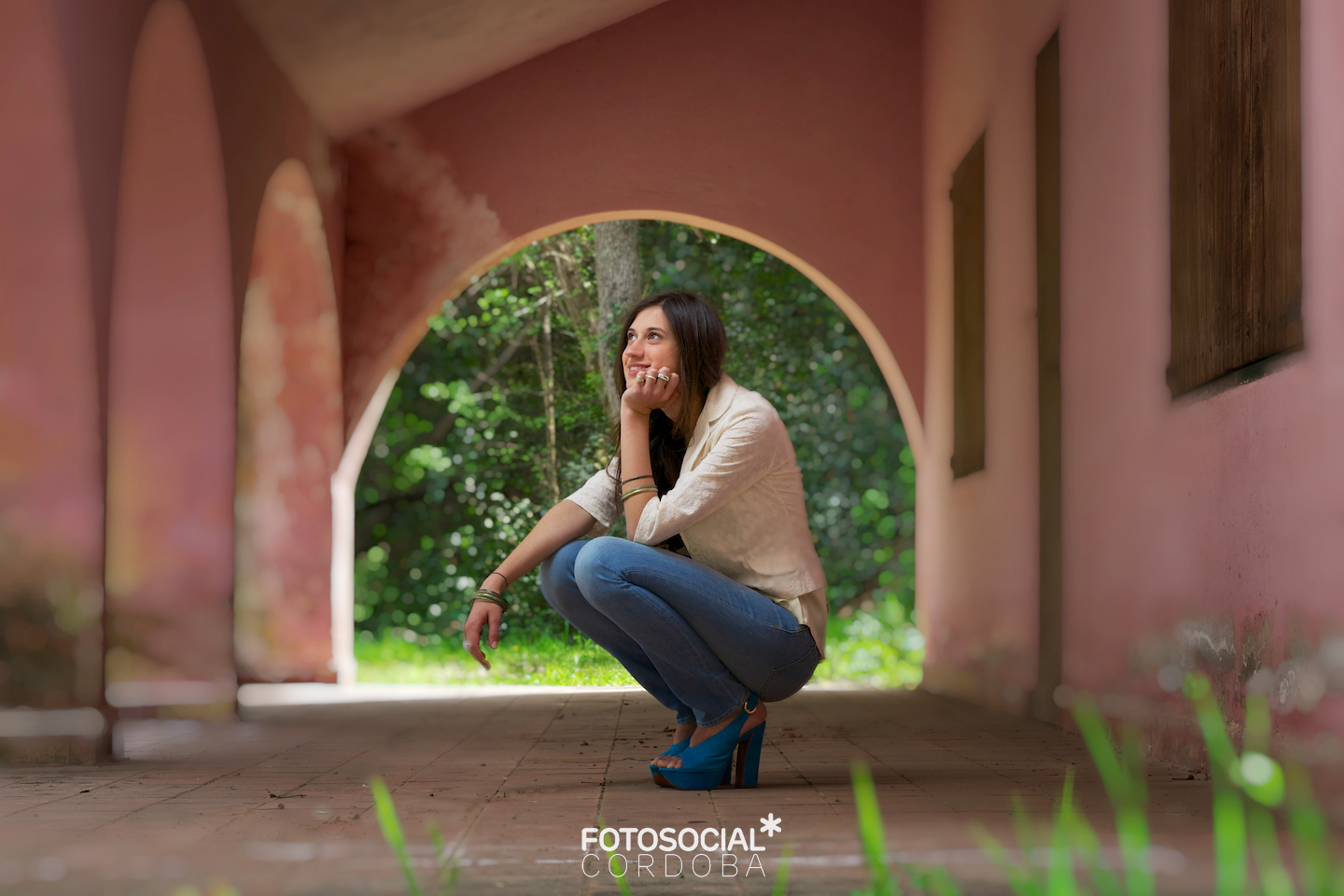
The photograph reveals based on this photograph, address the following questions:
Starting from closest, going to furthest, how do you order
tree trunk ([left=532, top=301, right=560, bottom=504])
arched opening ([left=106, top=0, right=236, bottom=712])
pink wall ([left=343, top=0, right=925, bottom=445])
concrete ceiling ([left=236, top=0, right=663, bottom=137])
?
arched opening ([left=106, top=0, right=236, bottom=712]) < concrete ceiling ([left=236, top=0, right=663, bottom=137]) < pink wall ([left=343, top=0, right=925, bottom=445]) < tree trunk ([left=532, top=301, right=560, bottom=504])

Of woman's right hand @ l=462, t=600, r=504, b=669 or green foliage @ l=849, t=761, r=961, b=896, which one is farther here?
woman's right hand @ l=462, t=600, r=504, b=669

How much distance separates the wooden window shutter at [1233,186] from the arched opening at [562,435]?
5.31 m

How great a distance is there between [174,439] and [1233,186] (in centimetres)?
358

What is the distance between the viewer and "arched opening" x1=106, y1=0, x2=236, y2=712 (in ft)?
14.9

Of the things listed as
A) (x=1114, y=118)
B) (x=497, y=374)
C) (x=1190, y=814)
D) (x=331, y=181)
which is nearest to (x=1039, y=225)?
(x=1114, y=118)

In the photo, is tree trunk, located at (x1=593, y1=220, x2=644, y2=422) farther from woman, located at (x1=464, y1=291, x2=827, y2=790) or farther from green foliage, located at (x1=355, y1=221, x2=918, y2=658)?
woman, located at (x1=464, y1=291, x2=827, y2=790)

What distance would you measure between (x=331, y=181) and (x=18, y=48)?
10.0ft

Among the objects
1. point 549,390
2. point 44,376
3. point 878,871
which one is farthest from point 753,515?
point 549,390

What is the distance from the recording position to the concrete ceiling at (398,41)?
5.20 meters

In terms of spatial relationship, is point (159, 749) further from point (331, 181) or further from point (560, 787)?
point (331, 181)

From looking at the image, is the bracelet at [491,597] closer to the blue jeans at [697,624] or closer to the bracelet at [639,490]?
the blue jeans at [697,624]

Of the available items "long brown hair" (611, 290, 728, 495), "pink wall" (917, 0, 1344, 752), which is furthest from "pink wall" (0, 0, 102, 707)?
"pink wall" (917, 0, 1344, 752)

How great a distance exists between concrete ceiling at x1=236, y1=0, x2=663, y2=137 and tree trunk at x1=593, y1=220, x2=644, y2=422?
1.63 metres

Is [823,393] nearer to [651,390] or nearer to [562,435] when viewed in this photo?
[562,435]
